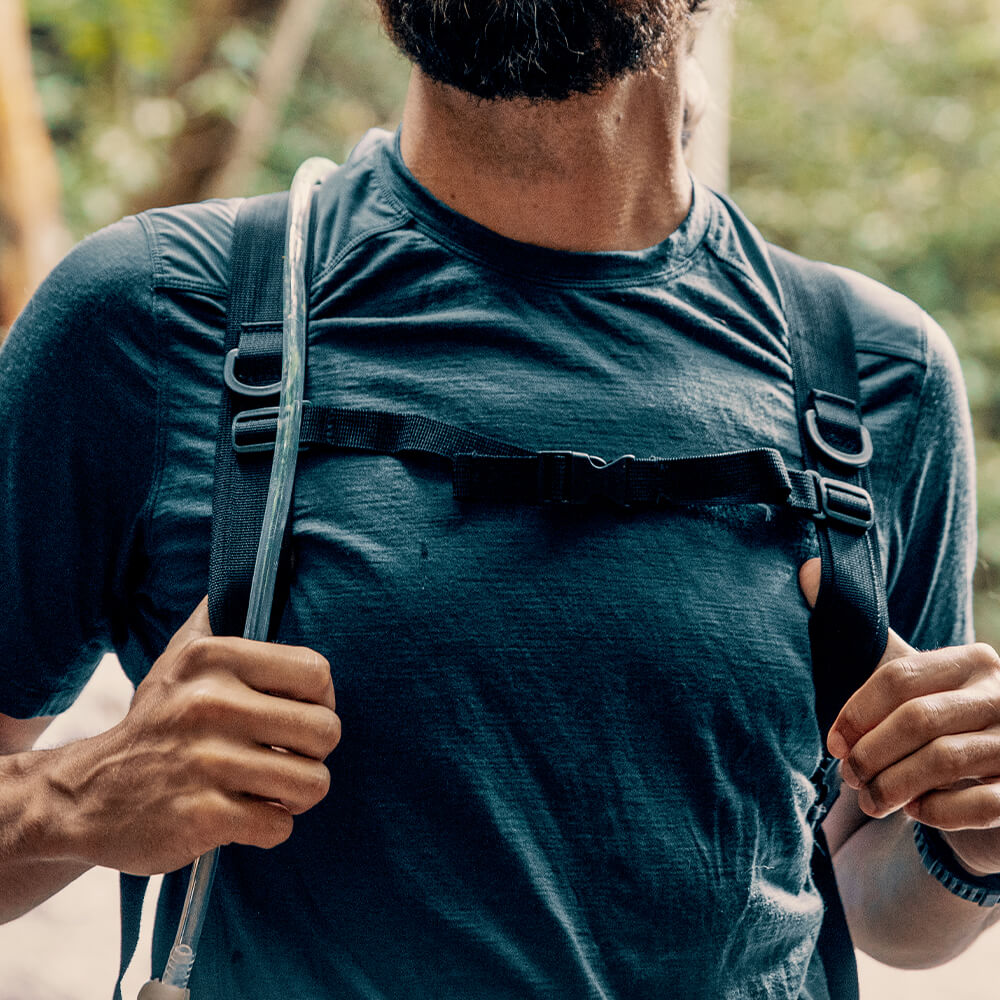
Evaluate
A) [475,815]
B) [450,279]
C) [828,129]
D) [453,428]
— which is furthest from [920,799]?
[828,129]

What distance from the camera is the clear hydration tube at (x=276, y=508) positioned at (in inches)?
34.9

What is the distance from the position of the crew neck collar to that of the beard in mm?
103

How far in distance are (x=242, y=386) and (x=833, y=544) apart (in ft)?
1.74

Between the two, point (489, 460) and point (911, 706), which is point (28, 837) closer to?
point (489, 460)

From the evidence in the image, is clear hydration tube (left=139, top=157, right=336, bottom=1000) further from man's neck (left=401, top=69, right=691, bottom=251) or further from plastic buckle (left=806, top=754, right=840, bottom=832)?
plastic buckle (left=806, top=754, right=840, bottom=832)

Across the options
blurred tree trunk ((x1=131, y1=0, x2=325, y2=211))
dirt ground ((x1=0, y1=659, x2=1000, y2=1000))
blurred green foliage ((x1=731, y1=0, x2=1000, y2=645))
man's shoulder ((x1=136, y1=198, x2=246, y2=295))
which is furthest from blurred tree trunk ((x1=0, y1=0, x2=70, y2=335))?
blurred green foliage ((x1=731, y1=0, x2=1000, y2=645))

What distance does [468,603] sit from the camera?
0.95m

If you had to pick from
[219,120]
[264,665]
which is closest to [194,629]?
[264,665]

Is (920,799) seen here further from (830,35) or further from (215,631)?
(830,35)

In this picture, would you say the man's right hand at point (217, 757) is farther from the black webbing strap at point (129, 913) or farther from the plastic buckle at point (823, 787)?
the plastic buckle at point (823, 787)

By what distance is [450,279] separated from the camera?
106 centimetres

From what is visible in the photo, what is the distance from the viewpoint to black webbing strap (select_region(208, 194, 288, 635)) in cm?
92

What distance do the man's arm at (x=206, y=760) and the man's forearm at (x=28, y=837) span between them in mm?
13

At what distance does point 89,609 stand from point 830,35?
350 inches
